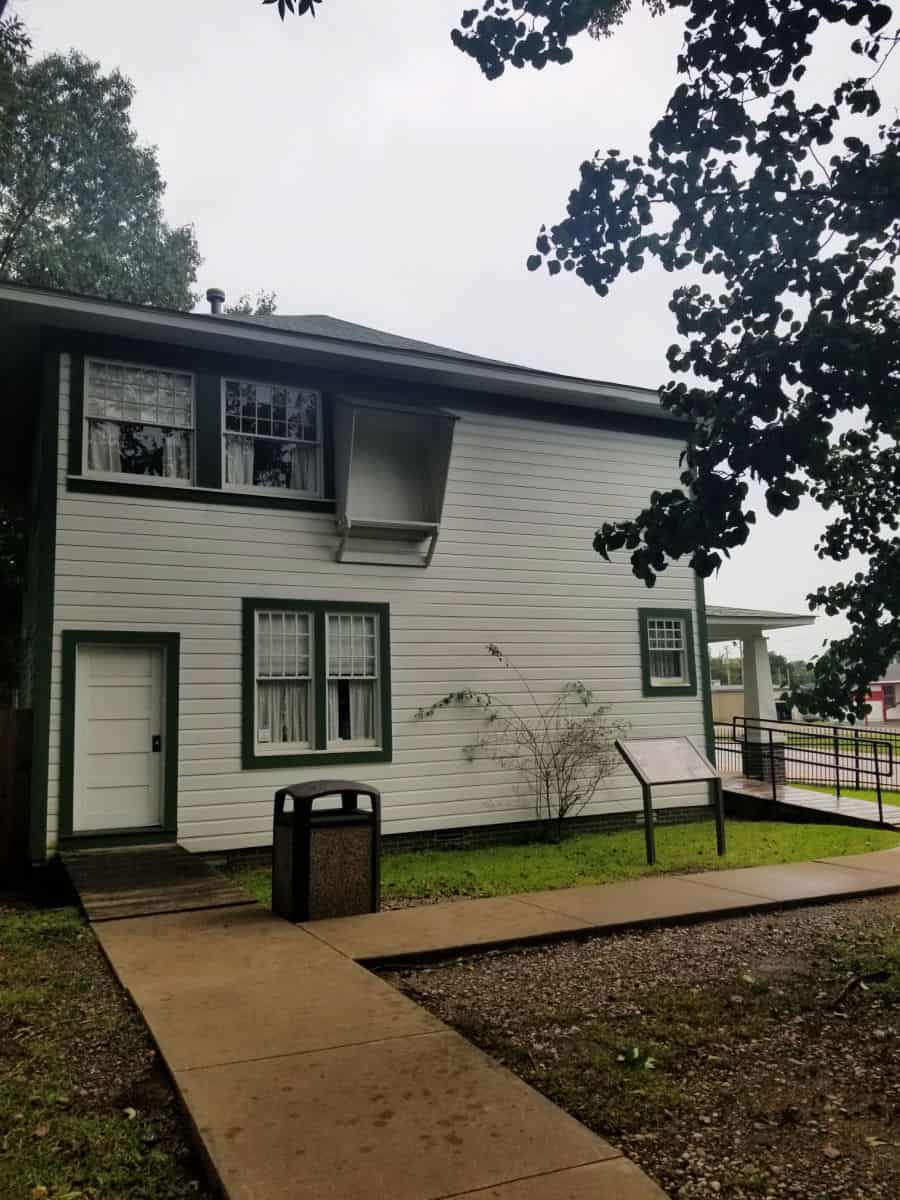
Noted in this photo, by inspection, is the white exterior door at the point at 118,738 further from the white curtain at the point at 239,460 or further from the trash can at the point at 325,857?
the trash can at the point at 325,857

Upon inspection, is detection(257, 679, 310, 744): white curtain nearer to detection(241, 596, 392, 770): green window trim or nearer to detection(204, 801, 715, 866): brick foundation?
detection(241, 596, 392, 770): green window trim

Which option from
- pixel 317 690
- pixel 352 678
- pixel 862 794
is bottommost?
pixel 862 794

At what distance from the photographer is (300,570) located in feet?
34.8

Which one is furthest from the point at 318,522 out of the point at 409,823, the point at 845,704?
the point at 845,704

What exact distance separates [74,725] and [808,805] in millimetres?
10552

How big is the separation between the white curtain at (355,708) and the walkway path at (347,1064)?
3668mm

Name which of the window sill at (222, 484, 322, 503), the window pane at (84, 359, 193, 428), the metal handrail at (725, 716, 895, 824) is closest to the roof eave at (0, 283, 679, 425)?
the window pane at (84, 359, 193, 428)

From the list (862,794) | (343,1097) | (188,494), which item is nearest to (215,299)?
(188,494)

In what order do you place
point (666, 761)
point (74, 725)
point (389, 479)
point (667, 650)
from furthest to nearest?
1. point (667, 650)
2. point (389, 479)
3. point (666, 761)
4. point (74, 725)

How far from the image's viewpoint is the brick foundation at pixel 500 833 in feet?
32.9

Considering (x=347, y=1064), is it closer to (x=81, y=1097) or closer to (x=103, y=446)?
(x=81, y=1097)

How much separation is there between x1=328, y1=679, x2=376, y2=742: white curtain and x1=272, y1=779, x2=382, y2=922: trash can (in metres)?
3.40

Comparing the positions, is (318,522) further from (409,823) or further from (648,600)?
(648,600)

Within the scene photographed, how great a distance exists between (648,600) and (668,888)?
554 centimetres
